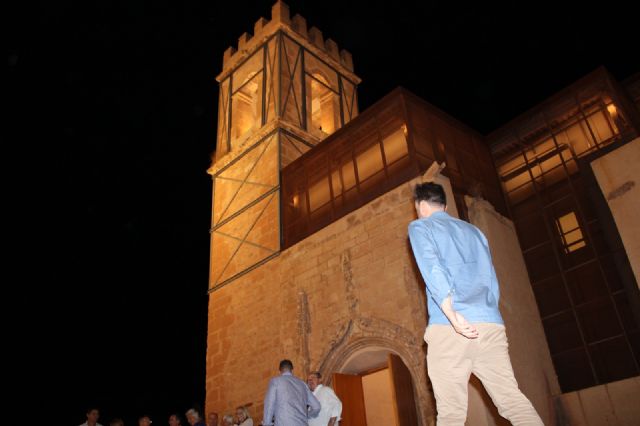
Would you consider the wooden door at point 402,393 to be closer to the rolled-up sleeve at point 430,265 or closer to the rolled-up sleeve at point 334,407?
the rolled-up sleeve at point 334,407

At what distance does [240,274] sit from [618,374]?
811 centimetres

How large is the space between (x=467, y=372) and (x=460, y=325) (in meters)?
0.26

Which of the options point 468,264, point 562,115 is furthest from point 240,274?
point 468,264

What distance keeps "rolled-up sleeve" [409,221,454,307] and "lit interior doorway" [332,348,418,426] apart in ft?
19.9

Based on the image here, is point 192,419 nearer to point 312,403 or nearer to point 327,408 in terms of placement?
point 327,408

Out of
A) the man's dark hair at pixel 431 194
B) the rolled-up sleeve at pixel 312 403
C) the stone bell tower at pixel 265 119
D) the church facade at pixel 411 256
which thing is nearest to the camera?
the man's dark hair at pixel 431 194

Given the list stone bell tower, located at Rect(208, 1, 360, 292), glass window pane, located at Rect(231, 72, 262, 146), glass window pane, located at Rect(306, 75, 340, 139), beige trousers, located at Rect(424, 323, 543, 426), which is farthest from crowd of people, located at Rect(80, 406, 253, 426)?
glass window pane, located at Rect(306, 75, 340, 139)

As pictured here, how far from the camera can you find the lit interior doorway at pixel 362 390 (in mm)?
8195

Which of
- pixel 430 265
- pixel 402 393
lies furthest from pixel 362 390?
pixel 430 265

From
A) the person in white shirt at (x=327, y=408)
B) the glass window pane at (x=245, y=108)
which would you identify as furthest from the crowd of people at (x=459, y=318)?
the glass window pane at (x=245, y=108)

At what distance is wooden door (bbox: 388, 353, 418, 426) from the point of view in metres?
8.06

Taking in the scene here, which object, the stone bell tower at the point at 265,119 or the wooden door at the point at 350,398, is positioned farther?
the stone bell tower at the point at 265,119

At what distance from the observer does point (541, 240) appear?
10.3m

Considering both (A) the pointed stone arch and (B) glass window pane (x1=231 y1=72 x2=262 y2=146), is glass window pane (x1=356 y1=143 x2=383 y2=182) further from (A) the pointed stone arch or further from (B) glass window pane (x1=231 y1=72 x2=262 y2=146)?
(B) glass window pane (x1=231 y1=72 x2=262 y2=146)
